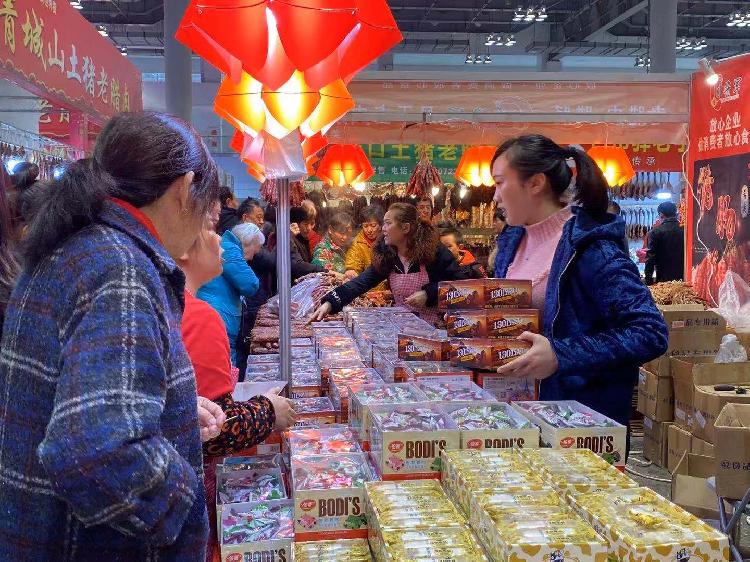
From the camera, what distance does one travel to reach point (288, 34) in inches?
85.8

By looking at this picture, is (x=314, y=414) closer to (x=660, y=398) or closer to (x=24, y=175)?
(x=24, y=175)

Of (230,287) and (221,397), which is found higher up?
(230,287)

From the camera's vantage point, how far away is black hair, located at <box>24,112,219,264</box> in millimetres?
1143

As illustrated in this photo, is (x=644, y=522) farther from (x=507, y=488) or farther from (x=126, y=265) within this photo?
(x=126, y=265)

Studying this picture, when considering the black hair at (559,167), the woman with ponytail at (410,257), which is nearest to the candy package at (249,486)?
the black hair at (559,167)

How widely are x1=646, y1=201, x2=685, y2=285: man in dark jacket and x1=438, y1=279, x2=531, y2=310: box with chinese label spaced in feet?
25.1

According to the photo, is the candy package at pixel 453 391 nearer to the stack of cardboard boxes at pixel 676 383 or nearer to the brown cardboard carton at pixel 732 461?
the brown cardboard carton at pixel 732 461

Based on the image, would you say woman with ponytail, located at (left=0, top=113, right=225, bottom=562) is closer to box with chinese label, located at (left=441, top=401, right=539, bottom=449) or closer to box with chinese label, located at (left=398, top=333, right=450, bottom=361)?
box with chinese label, located at (left=441, top=401, right=539, bottom=449)

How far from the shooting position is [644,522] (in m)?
1.35

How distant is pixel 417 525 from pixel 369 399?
599 mm

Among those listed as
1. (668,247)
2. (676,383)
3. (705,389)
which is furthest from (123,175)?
(668,247)

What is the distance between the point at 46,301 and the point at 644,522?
3.62 feet

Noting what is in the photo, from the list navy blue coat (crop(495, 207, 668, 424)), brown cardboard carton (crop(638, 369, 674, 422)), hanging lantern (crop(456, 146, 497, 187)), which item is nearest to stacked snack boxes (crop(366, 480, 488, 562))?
navy blue coat (crop(495, 207, 668, 424))

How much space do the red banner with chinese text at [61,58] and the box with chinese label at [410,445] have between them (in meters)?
1.86
